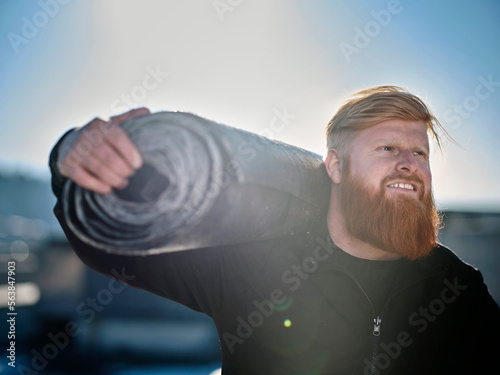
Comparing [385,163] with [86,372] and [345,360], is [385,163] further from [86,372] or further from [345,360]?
[86,372]

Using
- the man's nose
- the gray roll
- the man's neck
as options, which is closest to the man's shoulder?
the man's neck

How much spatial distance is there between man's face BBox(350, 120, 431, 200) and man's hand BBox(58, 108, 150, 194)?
164 centimetres

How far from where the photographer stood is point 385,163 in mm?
2195

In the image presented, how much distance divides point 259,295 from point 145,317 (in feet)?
29.1

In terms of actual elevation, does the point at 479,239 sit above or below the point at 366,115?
above

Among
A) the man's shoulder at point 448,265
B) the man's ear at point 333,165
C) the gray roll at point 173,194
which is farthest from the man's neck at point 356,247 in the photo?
the gray roll at point 173,194

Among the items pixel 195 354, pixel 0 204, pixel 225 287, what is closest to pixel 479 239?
pixel 195 354

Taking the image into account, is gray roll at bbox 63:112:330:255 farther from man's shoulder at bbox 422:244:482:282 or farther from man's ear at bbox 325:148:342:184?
man's shoulder at bbox 422:244:482:282

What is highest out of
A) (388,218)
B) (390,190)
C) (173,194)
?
(390,190)

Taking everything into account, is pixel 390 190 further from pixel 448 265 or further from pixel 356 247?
pixel 448 265

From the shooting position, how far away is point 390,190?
2.20 meters

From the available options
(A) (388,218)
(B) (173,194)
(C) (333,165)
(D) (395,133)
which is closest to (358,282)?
(A) (388,218)

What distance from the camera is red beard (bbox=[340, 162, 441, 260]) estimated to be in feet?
7.03

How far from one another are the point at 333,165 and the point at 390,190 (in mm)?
407
